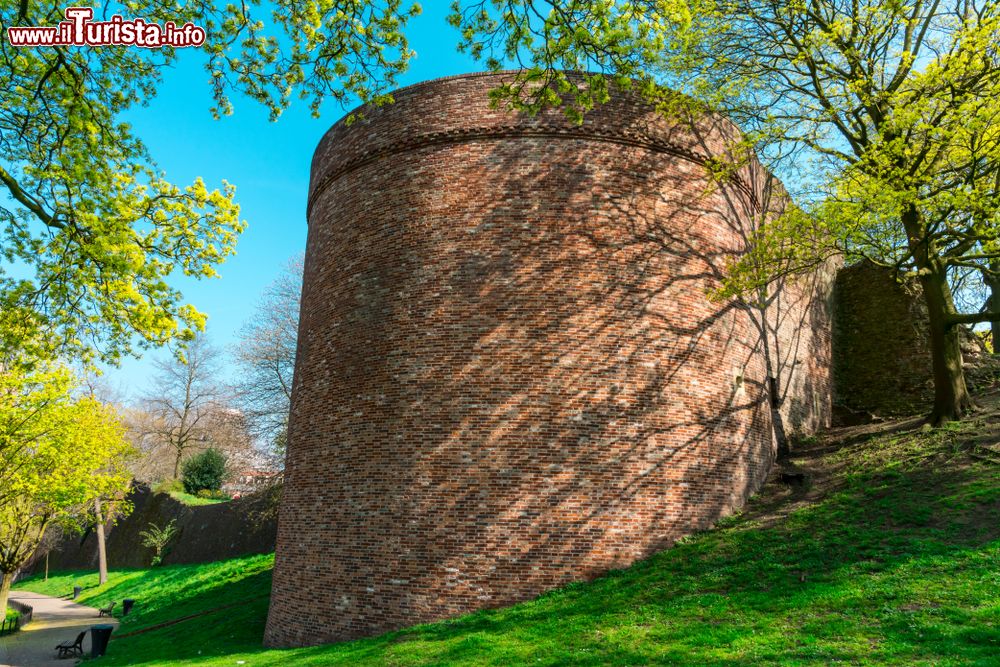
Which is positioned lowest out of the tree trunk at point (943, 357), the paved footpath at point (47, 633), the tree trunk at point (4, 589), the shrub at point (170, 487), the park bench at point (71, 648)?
the paved footpath at point (47, 633)

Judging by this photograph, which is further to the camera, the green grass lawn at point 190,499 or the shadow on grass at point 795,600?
the green grass lawn at point 190,499

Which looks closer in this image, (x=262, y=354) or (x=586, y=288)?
(x=586, y=288)

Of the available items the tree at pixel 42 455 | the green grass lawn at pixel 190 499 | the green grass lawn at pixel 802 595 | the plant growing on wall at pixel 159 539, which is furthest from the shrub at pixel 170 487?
the green grass lawn at pixel 802 595

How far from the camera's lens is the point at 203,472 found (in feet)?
109

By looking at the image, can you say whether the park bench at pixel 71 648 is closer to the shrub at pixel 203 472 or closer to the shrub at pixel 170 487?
the shrub at pixel 170 487

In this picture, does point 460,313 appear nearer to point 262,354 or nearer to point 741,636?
point 741,636

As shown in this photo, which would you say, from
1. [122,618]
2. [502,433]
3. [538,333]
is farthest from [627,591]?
[122,618]

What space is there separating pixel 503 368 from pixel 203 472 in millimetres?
27744

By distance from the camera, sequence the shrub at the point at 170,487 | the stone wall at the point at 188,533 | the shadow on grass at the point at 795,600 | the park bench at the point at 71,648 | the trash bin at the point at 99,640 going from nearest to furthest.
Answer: the shadow on grass at the point at 795,600
the trash bin at the point at 99,640
the park bench at the point at 71,648
the stone wall at the point at 188,533
the shrub at the point at 170,487

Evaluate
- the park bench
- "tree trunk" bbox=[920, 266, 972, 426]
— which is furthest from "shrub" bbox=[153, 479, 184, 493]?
"tree trunk" bbox=[920, 266, 972, 426]

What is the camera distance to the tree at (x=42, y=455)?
1805 cm

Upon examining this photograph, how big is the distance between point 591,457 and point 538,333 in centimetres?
228

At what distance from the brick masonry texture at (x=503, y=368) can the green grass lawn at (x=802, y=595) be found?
0.75 metres

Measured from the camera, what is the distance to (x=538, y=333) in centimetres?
1121
